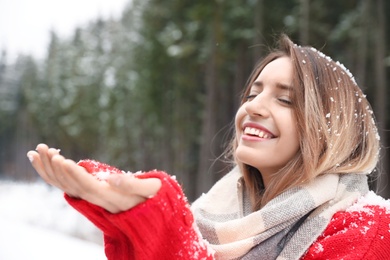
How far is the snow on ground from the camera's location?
6.76 metres

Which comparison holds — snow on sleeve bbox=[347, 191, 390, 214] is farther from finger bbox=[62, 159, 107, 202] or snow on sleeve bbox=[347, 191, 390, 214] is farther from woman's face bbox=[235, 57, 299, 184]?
finger bbox=[62, 159, 107, 202]

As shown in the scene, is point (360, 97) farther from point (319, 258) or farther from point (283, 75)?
point (319, 258)

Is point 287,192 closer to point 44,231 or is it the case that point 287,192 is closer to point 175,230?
point 175,230

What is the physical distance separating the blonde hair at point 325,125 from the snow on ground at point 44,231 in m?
4.87

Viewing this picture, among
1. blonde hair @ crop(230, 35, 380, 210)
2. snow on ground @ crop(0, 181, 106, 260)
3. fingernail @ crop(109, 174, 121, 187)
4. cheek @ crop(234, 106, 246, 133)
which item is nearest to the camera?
fingernail @ crop(109, 174, 121, 187)

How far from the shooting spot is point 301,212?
1222 mm

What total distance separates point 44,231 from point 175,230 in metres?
9.41

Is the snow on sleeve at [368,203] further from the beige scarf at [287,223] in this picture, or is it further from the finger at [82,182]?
the finger at [82,182]

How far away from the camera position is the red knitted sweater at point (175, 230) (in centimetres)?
97

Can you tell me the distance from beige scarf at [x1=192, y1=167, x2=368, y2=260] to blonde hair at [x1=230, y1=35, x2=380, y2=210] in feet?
0.13

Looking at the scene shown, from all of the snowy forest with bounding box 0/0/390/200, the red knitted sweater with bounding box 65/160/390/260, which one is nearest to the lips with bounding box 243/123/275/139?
the red knitted sweater with bounding box 65/160/390/260

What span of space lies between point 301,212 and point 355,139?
30cm

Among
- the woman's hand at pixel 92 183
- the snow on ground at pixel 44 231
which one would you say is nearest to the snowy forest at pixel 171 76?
the woman's hand at pixel 92 183

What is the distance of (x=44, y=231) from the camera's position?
9.75 meters
